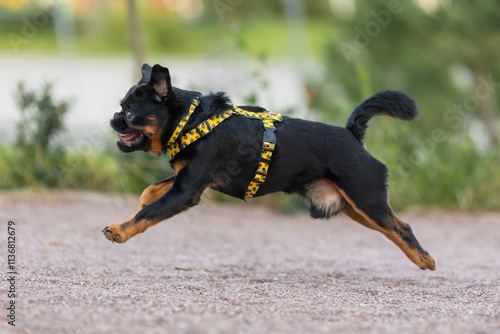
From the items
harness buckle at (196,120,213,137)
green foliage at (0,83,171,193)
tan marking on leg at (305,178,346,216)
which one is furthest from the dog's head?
green foliage at (0,83,171,193)

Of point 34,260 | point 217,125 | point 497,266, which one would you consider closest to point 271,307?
point 217,125

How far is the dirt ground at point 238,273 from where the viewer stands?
323 centimetres

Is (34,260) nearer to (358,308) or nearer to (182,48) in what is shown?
(358,308)

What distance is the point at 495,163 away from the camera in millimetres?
8859

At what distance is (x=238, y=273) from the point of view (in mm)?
4973

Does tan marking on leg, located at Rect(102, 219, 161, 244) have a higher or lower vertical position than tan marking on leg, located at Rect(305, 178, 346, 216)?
lower

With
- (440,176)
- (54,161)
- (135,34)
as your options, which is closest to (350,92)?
(440,176)

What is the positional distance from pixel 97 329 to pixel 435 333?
5.20ft

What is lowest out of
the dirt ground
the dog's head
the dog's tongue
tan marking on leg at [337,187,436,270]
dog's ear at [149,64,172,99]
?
the dirt ground

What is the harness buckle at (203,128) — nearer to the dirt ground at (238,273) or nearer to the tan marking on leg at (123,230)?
the tan marking on leg at (123,230)

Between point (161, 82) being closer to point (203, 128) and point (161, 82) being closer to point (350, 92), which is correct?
point (203, 128)

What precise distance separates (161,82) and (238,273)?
160cm

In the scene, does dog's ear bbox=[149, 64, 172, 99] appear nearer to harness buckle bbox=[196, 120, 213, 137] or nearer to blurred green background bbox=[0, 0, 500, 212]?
harness buckle bbox=[196, 120, 213, 137]

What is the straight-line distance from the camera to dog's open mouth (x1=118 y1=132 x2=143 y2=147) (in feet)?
14.3
